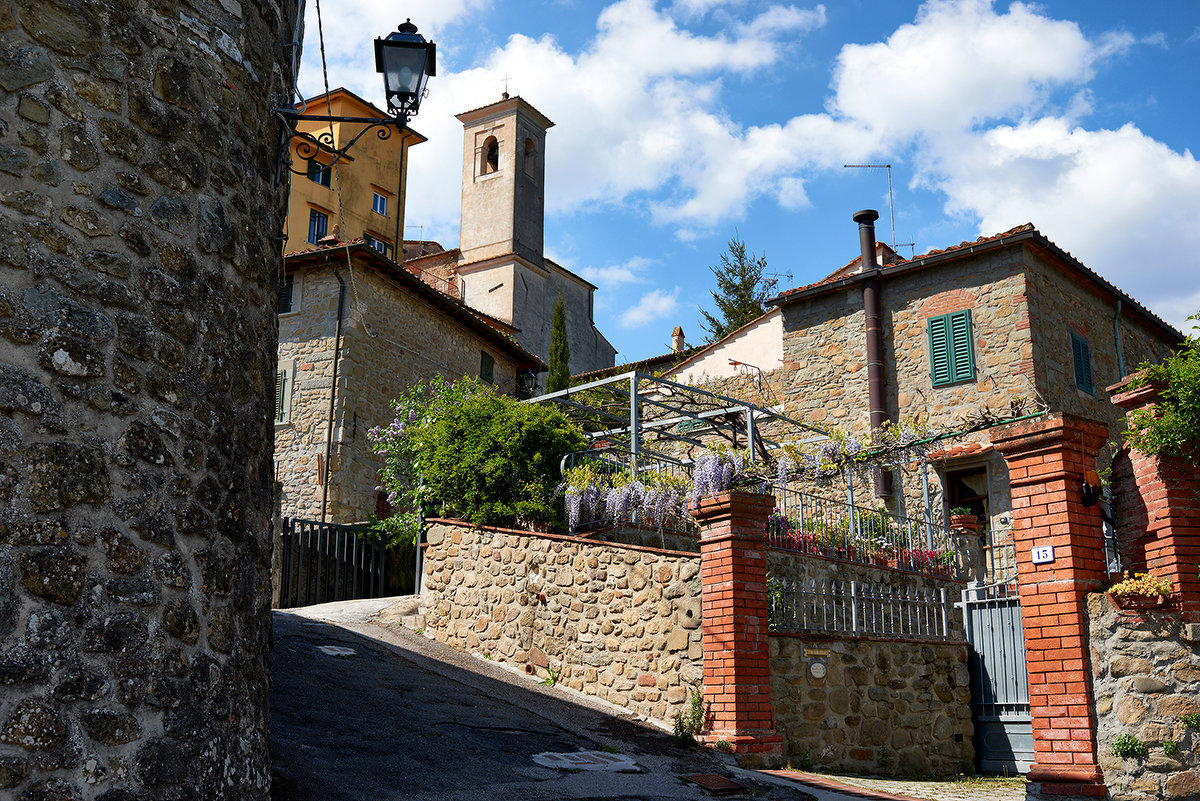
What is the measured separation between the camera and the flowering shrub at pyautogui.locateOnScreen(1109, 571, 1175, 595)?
641 cm

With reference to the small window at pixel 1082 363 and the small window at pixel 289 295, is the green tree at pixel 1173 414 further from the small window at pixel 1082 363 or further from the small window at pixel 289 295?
the small window at pixel 289 295

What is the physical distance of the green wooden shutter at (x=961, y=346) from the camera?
54.1ft

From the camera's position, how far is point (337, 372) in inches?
736

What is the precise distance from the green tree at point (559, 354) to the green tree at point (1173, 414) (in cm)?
2255

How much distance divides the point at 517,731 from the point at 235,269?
5.08m

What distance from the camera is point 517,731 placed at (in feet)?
27.1

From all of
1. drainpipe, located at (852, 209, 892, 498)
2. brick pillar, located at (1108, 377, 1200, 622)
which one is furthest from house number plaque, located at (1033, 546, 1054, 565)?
drainpipe, located at (852, 209, 892, 498)

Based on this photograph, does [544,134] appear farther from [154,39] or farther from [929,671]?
[154,39]

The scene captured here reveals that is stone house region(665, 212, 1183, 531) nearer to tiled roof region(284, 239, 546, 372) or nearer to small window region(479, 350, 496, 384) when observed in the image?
tiled roof region(284, 239, 546, 372)

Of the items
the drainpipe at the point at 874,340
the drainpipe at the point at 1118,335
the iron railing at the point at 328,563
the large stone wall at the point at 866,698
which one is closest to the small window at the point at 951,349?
the drainpipe at the point at 874,340

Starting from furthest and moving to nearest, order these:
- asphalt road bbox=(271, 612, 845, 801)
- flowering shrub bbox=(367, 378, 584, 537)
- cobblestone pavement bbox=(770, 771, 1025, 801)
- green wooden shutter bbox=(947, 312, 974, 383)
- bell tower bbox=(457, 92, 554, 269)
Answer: bell tower bbox=(457, 92, 554, 269) → green wooden shutter bbox=(947, 312, 974, 383) → flowering shrub bbox=(367, 378, 584, 537) → cobblestone pavement bbox=(770, 771, 1025, 801) → asphalt road bbox=(271, 612, 845, 801)

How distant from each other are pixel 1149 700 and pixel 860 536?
5.04m

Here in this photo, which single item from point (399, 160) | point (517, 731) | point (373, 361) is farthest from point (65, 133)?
point (399, 160)

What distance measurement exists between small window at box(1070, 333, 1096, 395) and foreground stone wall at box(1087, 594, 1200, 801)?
11339 mm
